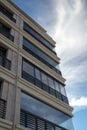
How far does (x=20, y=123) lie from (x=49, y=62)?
9966 mm

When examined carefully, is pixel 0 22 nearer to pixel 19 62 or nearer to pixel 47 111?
pixel 19 62

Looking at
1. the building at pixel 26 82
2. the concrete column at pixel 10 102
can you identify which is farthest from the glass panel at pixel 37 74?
the concrete column at pixel 10 102

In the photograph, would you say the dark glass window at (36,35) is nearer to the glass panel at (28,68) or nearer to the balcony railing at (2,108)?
the glass panel at (28,68)

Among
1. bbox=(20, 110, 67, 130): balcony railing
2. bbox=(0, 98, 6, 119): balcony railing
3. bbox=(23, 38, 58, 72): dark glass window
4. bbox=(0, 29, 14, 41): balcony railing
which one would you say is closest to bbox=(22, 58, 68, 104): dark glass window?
bbox=(23, 38, 58, 72): dark glass window

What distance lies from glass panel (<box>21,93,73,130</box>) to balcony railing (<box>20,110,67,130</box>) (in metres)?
0.51

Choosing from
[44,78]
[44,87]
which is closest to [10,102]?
[44,87]

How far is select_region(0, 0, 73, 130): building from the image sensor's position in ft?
37.4

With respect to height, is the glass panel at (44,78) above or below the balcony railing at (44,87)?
above

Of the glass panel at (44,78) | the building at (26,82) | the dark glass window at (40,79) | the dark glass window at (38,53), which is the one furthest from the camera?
the dark glass window at (38,53)

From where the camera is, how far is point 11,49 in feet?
48.2

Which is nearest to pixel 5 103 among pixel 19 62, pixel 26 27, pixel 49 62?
pixel 19 62

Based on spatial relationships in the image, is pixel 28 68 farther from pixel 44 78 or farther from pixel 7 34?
pixel 7 34

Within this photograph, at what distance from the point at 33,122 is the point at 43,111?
2.45 meters

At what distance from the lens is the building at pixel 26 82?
37.4 ft
